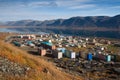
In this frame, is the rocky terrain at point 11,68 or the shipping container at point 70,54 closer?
the rocky terrain at point 11,68

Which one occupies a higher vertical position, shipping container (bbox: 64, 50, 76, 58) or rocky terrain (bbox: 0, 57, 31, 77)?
rocky terrain (bbox: 0, 57, 31, 77)

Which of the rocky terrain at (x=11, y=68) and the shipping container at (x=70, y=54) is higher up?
the rocky terrain at (x=11, y=68)

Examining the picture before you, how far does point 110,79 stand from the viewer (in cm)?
1762

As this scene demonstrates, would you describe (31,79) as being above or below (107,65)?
above

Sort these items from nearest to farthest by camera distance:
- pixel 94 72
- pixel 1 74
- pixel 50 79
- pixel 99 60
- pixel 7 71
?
pixel 1 74, pixel 7 71, pixel 50 79, pixel 94 72, pixel 99 60

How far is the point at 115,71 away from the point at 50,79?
14.3 meters

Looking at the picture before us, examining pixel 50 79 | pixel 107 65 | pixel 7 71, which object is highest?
pixel 7 71

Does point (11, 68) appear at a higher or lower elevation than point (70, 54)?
higher

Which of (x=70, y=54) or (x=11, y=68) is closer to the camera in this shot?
(x=11, y=68)

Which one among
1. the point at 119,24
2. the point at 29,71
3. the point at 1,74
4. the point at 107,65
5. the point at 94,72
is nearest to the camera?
the point at 1,74

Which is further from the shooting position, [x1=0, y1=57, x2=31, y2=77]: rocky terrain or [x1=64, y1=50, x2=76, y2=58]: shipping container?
[x1=64, y1=50, x2=76, y2=58]: shipping container

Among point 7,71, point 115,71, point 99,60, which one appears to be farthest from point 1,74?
point 99,60

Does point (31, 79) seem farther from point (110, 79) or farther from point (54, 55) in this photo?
point (54, 55)

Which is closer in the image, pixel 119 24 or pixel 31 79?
pixel 31 79
